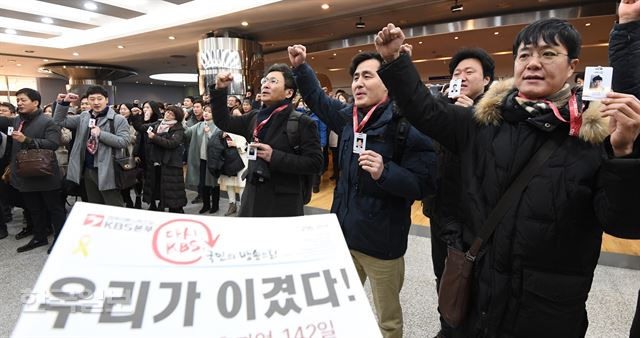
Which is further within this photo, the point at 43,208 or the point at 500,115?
the point at 43,208

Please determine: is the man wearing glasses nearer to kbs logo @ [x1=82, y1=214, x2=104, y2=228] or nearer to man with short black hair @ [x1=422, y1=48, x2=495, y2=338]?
man with short black hair @ [x1=422, y1=48, x2=495, y2=338]

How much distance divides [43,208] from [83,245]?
149 inches

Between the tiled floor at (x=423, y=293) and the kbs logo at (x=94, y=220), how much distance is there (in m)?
1.94

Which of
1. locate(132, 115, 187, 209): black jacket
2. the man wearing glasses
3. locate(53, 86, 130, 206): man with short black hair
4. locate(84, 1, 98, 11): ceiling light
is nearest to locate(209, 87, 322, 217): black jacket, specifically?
the man wearing glasses

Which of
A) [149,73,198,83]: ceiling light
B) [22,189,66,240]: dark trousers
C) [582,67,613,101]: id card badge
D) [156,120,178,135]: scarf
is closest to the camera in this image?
[582,67,613,101]: id card badge

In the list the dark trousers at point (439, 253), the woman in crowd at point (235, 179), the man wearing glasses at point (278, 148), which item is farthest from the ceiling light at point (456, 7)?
the dark trousers at point (439, 253)

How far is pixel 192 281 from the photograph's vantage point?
56 centimetres

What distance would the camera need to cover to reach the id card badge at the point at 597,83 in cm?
79

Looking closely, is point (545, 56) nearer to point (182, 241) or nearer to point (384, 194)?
point (384, 194)

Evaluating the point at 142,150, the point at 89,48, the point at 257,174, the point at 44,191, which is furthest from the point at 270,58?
the point at 257,174

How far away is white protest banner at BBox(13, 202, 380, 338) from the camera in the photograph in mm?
Result: 497

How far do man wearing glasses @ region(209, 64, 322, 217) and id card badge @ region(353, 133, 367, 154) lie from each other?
588mm

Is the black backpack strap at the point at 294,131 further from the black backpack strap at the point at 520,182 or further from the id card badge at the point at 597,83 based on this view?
the id card badge at the point at 597,83

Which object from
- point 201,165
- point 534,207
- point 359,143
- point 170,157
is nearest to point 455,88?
point 359,143
